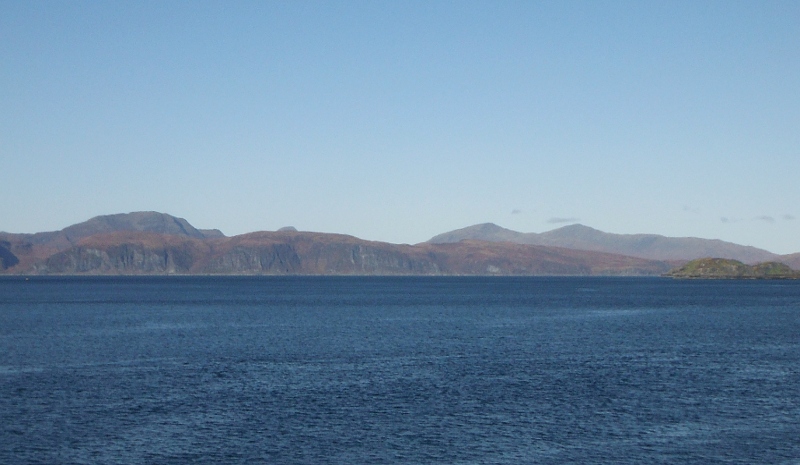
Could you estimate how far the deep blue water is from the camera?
37906 millimetres

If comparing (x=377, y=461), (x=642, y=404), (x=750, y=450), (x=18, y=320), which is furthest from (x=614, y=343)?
(x=18, y=320)

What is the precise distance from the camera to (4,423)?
42.8 meters

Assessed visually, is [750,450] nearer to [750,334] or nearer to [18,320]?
[750,334]

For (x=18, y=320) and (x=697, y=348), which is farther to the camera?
(x=18, y=320)

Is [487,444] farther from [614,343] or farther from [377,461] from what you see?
[614,343]

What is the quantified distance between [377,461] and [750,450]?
17903 mm

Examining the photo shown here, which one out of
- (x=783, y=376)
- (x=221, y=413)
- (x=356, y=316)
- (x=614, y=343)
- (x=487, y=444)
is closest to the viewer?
(x=487, y=444)

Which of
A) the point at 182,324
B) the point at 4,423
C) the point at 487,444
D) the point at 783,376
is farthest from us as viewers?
the point at 182,324

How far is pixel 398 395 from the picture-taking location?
168 ft

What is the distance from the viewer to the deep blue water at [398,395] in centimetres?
3791

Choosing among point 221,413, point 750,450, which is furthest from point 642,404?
point 221,413

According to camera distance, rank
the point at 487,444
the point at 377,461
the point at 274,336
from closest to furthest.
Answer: the point at 377,461 → the point at 487,444 → the point at 274,336

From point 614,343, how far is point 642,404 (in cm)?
3707

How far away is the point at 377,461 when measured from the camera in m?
36.2
